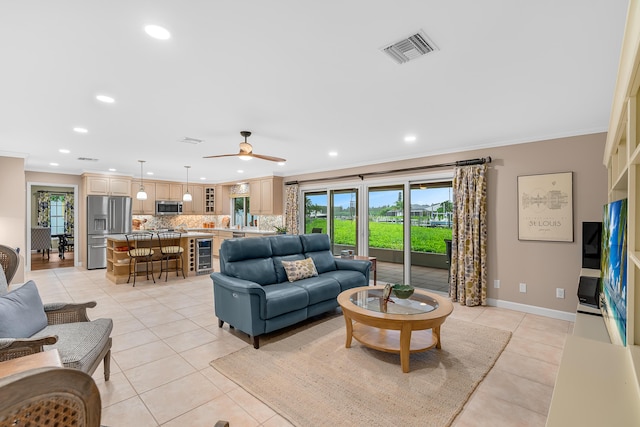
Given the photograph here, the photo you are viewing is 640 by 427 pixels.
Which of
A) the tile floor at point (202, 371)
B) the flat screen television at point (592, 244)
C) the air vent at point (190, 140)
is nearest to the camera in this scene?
the tile floor at point (202, 371)

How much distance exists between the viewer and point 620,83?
136cm

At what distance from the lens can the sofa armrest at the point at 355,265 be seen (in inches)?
180

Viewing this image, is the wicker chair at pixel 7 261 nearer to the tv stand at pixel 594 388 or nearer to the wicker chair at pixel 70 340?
the wicker chair at pixel 70 340

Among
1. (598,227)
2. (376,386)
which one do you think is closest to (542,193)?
(598,227)

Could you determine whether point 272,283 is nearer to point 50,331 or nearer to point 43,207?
point 50,331

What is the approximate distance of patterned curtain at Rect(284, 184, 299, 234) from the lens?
24.5 ft

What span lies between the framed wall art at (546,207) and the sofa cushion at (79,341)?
5.03 meters

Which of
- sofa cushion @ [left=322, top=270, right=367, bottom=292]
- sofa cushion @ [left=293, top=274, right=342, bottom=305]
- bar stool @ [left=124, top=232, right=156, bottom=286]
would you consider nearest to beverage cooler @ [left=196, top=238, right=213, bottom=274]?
bar stool @ [left=124, top=232, right=156, bottom=286]

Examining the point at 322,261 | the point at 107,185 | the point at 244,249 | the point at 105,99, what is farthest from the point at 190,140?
the point at 107,185

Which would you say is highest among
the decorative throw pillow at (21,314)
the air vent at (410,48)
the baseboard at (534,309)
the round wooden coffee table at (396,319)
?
the air vent at (410,48)

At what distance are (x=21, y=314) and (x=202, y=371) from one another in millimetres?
1392

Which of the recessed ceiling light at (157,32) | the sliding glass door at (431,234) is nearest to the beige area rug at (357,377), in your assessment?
the sliding glass door at (431,234)

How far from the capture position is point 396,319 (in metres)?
2.63

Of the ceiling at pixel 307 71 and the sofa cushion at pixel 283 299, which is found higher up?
the ceiling at pixel 307 71
